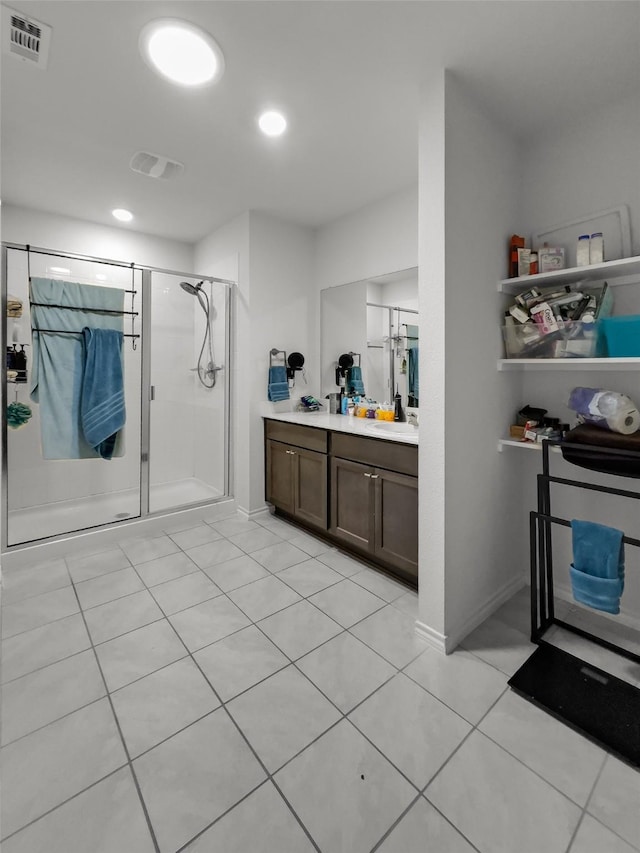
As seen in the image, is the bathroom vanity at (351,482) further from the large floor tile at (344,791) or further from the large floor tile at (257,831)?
the large floor tile at (257,831)

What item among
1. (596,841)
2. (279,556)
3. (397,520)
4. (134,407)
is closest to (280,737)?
(596,841)

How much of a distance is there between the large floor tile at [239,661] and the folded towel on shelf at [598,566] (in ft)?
4.11

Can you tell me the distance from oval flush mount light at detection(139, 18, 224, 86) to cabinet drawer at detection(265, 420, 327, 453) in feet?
6.17

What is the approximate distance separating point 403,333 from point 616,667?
6.81 feet

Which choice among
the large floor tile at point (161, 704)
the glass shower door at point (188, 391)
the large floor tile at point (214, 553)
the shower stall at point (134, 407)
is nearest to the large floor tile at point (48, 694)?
the large floor tile at point (161, 704)

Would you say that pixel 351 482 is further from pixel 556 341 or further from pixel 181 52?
pixel 181 52

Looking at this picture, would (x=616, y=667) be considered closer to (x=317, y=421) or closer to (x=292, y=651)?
(x=292, y=651)

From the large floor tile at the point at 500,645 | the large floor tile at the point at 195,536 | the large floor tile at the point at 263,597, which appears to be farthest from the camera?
the large floor tile at the point at 195,536

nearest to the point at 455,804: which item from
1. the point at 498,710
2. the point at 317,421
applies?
the point at 498,710

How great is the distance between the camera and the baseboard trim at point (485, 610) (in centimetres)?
178

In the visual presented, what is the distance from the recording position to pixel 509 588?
2156 mm

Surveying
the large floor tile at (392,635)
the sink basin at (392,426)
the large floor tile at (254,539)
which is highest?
the sink basin at (392,426)

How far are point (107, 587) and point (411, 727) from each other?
5.80 feet

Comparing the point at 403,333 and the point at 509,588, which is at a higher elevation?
the point at 403,333
